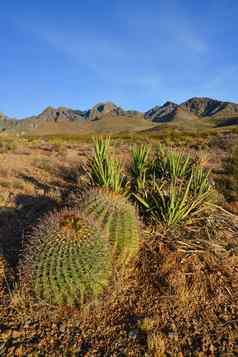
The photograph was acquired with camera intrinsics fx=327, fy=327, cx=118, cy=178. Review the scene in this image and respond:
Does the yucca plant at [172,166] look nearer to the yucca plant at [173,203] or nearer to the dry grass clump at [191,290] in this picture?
the yucca plant at [173,203]

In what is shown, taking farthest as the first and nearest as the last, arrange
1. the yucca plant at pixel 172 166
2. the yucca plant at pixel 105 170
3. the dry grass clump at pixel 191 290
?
the yucca plant at pixel 172 166 → the yucca plant at pixel 105 170 → the dry grass clump at pixel 191 290

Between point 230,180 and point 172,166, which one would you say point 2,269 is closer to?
point 172,166

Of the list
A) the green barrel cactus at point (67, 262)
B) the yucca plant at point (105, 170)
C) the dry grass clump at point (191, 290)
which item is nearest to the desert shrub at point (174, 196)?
the dry grass clump at point (191, 290)

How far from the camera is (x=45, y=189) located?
8344mm

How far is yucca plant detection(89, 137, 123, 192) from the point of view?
544cm

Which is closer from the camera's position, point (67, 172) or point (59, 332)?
point (59, 332)

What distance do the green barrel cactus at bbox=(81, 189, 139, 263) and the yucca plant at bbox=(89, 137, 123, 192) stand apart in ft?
2.73

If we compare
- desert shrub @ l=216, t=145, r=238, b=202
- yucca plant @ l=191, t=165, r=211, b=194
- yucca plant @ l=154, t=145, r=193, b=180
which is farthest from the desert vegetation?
desert shrub @ l=216, t=145, r=238, b=202

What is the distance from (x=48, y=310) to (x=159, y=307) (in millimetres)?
1234

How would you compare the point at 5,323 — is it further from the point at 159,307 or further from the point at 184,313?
the point at 184,313

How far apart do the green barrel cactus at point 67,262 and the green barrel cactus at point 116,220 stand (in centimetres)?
47

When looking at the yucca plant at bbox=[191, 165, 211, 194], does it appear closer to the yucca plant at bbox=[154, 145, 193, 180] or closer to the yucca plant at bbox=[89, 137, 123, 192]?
the yucca plant at bbox=[154, 145, 193, 180]

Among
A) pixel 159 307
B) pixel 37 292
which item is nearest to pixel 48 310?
pixel 37 292

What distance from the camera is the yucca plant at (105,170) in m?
5.44
